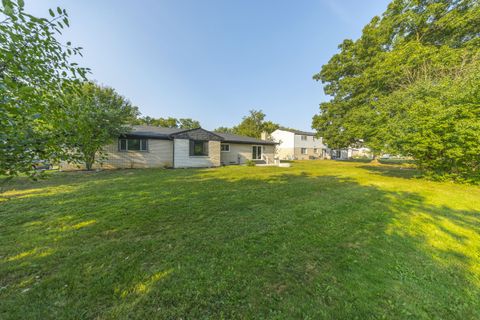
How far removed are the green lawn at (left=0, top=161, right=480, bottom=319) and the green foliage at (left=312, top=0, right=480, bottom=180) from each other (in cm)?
811

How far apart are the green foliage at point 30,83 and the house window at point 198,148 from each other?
1310 cm

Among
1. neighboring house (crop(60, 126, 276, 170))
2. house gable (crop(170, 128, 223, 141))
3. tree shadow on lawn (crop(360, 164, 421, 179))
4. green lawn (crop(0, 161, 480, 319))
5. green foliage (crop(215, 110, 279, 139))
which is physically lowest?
green lawn (crop(0, 161, 480, 319))

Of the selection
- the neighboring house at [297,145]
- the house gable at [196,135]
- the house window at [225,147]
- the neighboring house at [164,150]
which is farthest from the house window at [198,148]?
the neighboring house at [297,145]

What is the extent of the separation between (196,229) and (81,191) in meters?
5.49

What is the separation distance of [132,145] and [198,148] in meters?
4.98

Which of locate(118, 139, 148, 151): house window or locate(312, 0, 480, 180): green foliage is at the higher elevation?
locate(312, 0, 480, 180): green foliage

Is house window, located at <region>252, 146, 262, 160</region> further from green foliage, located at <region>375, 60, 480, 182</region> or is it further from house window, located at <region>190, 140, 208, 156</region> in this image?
green foliage, located at <region>375, 60, 480, 182</region>

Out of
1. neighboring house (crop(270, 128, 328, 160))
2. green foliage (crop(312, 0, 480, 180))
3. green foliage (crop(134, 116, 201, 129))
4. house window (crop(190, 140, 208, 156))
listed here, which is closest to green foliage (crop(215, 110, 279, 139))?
neighboring house (crop(270, 128, 328, 160))

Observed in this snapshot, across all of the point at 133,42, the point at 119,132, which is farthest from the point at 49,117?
the point at 133,42

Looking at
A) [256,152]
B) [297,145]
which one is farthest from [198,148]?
[297,145]

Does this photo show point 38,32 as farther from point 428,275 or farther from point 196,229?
point 428,275

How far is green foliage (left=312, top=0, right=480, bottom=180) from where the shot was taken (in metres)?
12.0

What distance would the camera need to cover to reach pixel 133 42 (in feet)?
37.3

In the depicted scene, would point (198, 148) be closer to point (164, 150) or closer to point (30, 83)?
point (164, 150)
